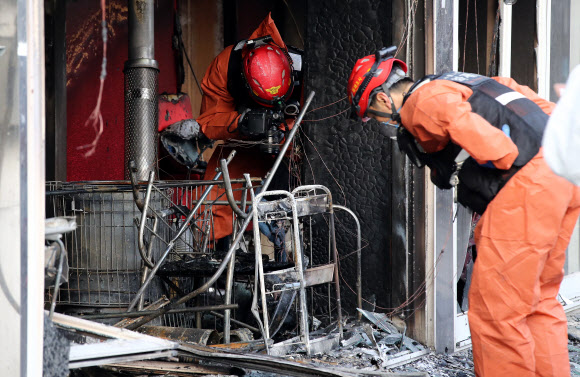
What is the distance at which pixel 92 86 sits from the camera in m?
7.29

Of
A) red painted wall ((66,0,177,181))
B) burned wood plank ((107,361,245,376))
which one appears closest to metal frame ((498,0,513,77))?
burned wood plank ((107,361,245,376))

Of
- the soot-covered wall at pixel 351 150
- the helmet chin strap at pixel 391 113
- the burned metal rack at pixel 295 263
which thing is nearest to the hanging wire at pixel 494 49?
the soot-covered wall at pixel 351 150

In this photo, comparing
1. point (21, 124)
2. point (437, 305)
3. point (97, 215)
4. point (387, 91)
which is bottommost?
point (437, 305)

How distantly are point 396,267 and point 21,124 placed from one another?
3.22 m

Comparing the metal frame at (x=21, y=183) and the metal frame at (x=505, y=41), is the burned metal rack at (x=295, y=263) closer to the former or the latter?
the metal frame at (x=21, y=183)

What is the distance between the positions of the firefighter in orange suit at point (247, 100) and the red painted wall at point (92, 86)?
1752 mm

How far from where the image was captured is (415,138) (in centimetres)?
346

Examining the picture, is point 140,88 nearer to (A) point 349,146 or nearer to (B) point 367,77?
(A) point 349,146

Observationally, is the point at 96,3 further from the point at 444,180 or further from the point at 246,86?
the point at 444,180

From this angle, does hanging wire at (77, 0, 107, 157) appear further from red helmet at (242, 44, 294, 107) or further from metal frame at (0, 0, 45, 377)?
metal frame at (0, 0, 45, 377)

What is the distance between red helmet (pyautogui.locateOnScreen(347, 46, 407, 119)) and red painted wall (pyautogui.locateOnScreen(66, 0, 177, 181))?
4.44 meters

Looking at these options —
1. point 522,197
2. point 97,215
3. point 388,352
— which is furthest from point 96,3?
point 522,197

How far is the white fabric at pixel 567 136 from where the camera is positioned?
5.56ft

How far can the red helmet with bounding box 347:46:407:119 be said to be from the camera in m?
3.61
